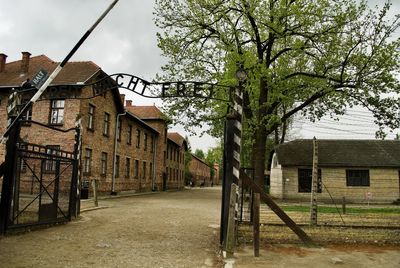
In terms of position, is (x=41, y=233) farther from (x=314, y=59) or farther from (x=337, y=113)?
(x=337, y=113)

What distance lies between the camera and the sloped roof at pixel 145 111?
1709 inches

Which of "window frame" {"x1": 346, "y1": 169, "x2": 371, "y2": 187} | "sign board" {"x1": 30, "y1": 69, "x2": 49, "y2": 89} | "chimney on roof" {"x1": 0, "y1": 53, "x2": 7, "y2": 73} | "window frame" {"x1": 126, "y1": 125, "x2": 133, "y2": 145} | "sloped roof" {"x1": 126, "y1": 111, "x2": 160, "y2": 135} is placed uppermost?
"chimney on roof" {"x1": 0, "y1": 53, "x2": 7, "y2": 73}

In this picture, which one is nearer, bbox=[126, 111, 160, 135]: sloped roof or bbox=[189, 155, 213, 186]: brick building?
bbox=[126, 111, 160, 135]: sloped roof

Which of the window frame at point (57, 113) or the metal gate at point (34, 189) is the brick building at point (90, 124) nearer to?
the window frame at point (57, 113)

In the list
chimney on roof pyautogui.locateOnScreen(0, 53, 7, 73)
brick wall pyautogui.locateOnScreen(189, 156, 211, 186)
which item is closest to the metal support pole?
chimney on roof pyautogui.locateOnScreen(0, 53, 7, 73)

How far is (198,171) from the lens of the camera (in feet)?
287

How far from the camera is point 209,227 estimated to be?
12.1 meters

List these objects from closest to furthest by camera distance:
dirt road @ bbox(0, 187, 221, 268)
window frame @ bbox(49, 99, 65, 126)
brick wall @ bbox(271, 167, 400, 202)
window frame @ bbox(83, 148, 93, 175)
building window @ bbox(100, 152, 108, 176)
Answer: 1. dirt road @ bbox(0, 187, 221, 268)
2. window frame @ bbox(49, 99, 65, 126)
3. window frame @ bbox(83, 148, 93, 175)
4. building window @ bbox(100, 152, 108, 176)
5. brick wall @ bbox(271, 167, 400, 202)

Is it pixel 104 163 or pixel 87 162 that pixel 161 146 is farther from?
pixel 87 162

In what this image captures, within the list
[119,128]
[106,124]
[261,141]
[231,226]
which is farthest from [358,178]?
[231,226]

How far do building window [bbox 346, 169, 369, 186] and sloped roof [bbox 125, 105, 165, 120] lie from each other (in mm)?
22157

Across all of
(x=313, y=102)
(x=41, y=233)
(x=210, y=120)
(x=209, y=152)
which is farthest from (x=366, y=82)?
(x=209, y=152)

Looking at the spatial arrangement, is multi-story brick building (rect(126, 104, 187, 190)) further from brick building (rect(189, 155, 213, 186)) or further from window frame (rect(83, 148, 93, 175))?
brick building (rect(189, 155, 213, 186))

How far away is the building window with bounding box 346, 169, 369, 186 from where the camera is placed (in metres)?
30.3
